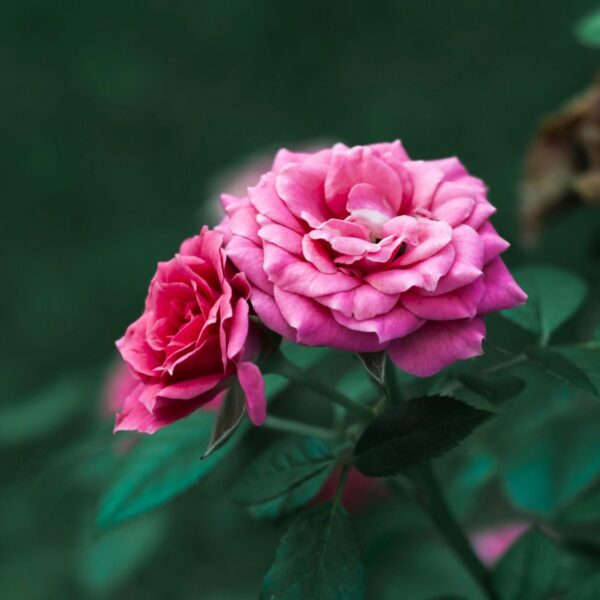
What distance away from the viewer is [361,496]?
1.04 metres

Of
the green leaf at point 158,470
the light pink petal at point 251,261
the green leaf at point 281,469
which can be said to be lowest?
the green leaf at point 158,470

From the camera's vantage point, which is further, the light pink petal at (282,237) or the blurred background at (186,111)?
the blurred background at (186,111)

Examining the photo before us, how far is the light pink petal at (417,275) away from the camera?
0.46 m

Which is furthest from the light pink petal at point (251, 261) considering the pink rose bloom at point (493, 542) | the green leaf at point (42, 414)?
the green leaf at point (42, 414)

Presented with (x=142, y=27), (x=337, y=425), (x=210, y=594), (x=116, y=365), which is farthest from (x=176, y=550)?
(x=142, y=27)

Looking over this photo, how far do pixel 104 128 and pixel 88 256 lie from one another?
1.30ft

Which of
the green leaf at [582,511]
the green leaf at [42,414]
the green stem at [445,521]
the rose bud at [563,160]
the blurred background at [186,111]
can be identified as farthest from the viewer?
the blurred background at [186,111]

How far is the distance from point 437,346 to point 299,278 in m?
0.08

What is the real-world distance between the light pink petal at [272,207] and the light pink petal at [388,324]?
6 cm

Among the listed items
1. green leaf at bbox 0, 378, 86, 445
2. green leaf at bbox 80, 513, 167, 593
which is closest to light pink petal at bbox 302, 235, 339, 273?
green leaf at bbox 80, 513, 167, 593

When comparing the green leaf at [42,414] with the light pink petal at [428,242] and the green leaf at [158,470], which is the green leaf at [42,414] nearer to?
the green leaf at [158,470]

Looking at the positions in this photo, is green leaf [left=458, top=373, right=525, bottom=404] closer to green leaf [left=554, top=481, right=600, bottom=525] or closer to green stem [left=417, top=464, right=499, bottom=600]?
green stem [left=417, top=464, right=499, bottom=600]

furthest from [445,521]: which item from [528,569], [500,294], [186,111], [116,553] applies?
[186,111]

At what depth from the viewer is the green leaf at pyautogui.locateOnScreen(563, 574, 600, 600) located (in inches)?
23.6
